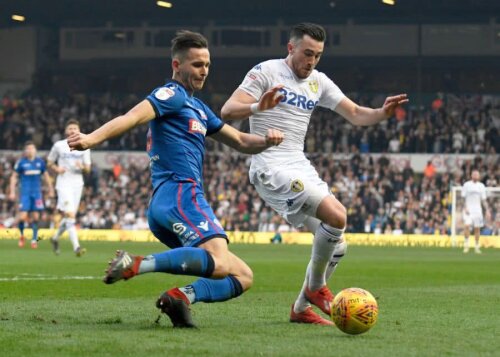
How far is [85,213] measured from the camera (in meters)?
39.8

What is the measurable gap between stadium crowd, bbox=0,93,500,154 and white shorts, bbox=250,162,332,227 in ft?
102

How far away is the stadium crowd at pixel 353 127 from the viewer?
41.0 metres

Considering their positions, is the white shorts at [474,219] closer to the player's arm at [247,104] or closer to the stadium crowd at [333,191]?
the stadium crowd at [333,191]

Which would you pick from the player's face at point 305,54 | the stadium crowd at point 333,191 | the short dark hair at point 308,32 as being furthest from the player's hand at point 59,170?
the stadium crowd at point 333,191

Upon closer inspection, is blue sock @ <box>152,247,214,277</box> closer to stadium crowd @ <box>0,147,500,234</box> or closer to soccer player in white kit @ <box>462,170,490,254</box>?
soccer player in white kit @ <box>462,170,490,254</box>

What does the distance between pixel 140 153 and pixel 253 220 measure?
7.35m

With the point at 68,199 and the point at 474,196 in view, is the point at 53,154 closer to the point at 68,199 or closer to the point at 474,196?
the point at 68,199

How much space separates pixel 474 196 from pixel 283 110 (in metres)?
20.9

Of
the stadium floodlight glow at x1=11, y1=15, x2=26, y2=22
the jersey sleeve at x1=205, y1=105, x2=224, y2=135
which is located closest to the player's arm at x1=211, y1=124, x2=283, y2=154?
the jersey sleeve at x1=205, y1=105, x2=224, y2=135

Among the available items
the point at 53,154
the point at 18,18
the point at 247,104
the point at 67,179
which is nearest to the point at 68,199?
the point at 67,179

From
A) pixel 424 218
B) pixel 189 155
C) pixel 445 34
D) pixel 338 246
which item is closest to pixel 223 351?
pixel 189 155

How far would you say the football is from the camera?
720cm

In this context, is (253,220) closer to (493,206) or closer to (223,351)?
(493,206)

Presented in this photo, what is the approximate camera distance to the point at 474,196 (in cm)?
2911
